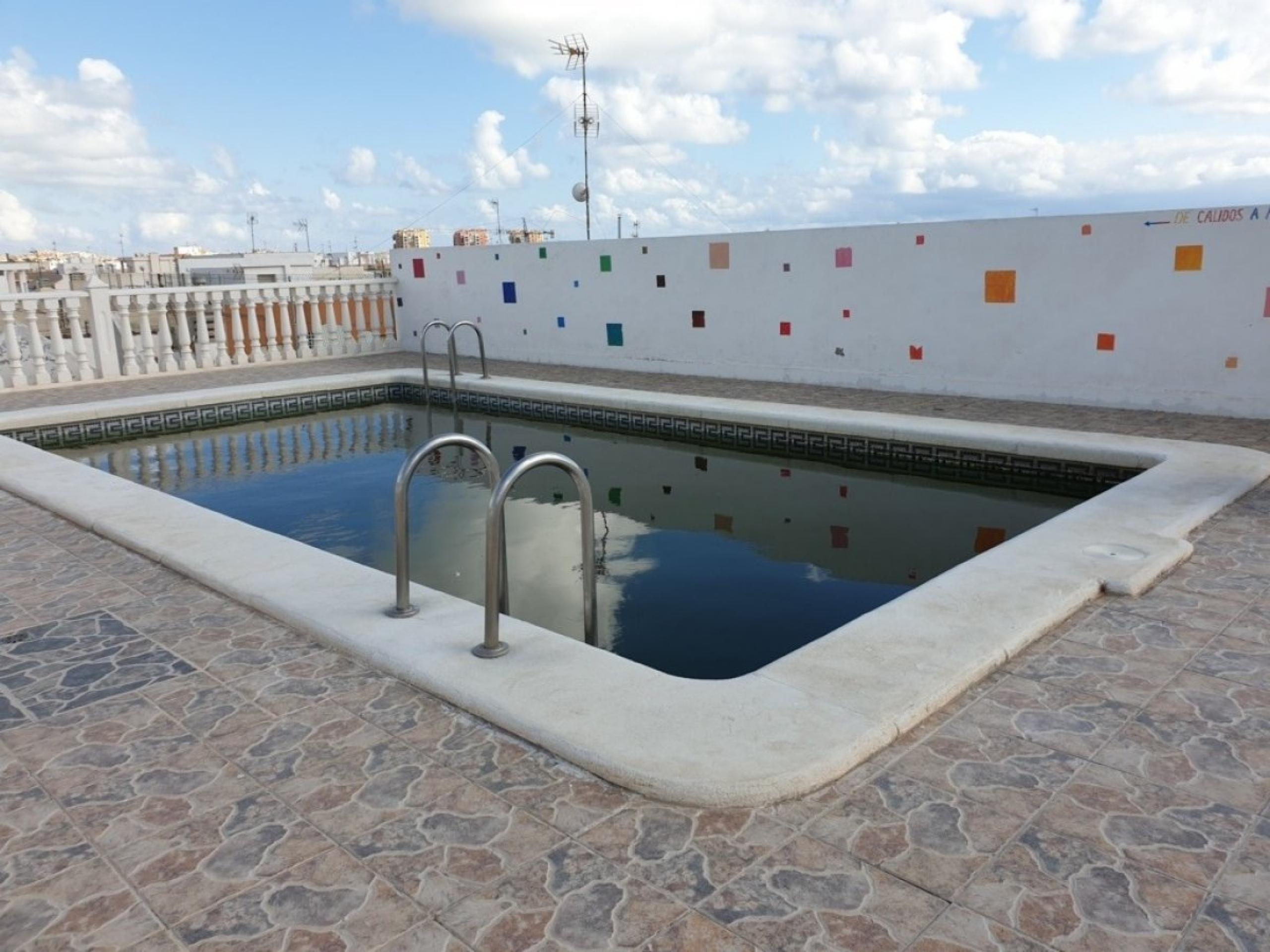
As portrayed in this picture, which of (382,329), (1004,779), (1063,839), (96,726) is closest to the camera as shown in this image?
(1063,839)

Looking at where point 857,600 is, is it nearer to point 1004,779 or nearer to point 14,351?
point 1004,779

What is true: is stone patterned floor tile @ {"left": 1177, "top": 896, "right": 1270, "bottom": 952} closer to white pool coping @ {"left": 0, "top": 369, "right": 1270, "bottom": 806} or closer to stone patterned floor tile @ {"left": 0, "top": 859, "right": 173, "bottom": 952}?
white pool coping @ {"left": 0, "top": 369, "right": 1270, "bottom": 806}

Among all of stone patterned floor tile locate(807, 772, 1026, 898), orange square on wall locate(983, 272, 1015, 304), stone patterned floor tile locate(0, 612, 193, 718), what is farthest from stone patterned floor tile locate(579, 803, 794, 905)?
orange square on wall locate(983, 272, 1015, 304)

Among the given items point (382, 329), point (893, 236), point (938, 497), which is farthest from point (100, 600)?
point (382, 329)

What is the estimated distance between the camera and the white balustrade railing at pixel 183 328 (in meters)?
10.7

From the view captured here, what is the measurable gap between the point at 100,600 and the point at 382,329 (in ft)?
35.6

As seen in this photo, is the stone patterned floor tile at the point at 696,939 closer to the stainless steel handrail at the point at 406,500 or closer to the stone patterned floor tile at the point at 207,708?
the stone patterned floor tile at the point at 207,708

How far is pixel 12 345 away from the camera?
411 inches

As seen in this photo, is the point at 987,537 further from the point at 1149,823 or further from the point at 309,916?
the point at 309,916

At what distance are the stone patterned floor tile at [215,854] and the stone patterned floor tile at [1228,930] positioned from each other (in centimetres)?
194

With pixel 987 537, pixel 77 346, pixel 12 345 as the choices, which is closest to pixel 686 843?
pixel 987 537

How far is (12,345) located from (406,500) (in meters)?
9.55

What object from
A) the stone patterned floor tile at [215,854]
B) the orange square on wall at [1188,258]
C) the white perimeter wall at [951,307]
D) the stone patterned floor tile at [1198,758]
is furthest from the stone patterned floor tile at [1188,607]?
the orange square on wall at [1188,258]

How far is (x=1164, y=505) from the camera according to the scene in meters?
4.84
